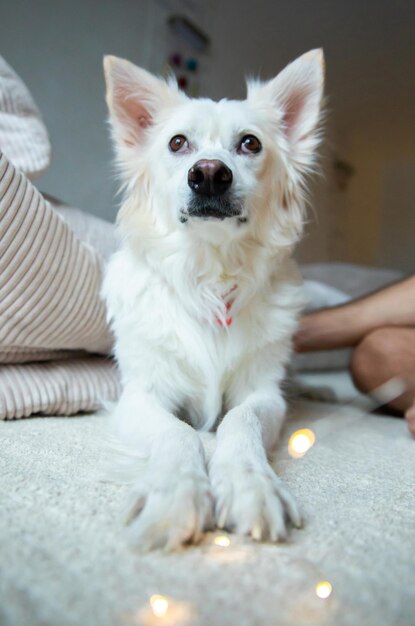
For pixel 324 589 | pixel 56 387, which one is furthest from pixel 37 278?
pixel 324 589

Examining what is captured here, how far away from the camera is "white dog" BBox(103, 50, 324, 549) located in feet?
4.44

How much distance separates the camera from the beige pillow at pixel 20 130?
5.45 feet

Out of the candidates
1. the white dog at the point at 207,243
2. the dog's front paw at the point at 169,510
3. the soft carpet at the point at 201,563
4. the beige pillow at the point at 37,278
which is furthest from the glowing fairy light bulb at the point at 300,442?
the beige pillow at the point at 37,278

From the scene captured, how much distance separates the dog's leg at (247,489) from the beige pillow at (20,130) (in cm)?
117

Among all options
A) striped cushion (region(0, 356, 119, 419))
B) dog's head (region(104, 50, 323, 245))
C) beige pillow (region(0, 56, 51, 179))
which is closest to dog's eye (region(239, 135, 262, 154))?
dog's head (region(104, 50, 323, 245))

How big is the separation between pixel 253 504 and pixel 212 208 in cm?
77

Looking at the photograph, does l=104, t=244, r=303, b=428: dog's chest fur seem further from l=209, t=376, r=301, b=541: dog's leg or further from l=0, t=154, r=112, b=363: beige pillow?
l=209, t=376, r=301, b=541: dog's leg

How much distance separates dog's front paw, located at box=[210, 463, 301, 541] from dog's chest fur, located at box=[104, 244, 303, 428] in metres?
0.59

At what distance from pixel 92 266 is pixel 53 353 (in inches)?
12.2

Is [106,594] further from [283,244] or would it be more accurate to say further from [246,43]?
[246,43]

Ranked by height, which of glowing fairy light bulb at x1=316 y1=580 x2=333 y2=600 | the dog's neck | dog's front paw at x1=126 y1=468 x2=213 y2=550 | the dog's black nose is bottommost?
dog's front paw at x1=126 y1=468 x2=213 y2=550

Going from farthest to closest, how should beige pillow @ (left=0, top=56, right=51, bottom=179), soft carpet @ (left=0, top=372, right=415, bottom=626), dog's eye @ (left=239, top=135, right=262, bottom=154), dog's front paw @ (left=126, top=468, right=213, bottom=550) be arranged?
1. beige pillow @ (left=0, top=56, right=51, bottom=179)
2. dog's eye @ (left=239, top=135, right=262, bottom=154)
3. dog's front paw @ (left=126, top=468, right=213, bottom=550)
4. soft carpet @ (left=0, top=372, right=415, bottom=626)

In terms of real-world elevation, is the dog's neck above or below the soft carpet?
above

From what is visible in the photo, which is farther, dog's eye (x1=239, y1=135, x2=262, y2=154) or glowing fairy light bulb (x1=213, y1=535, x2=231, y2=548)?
dog's eye (x1=239, y1=135, x2=262, y2=154)
